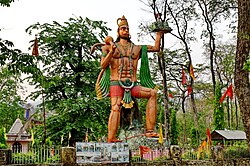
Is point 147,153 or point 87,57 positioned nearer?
point 147,153

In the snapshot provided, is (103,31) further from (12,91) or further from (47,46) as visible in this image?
(12,91)

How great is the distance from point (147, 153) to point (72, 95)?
16.5 ft

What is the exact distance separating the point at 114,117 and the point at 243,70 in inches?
130

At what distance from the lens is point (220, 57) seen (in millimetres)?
22375

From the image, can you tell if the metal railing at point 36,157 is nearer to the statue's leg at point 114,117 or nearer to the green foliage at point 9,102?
the statue's leg at point 114,117

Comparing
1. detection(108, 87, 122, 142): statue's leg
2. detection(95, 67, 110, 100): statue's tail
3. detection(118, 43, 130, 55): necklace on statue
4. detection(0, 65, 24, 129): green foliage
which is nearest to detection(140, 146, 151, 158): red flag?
detection(108, 87, 122, 142): statue's leg

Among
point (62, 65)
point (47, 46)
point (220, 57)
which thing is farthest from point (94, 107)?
point (220, 57)

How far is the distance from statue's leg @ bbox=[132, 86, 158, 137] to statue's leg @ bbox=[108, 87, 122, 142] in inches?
15.8

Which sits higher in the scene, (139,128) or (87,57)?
(87,57)

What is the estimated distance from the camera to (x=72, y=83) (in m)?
12.5

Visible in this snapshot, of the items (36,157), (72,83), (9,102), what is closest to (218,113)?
(72,83)

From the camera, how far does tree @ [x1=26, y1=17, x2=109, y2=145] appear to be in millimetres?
11883

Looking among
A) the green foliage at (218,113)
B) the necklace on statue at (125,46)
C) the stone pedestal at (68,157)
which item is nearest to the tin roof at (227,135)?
the green foliage at (218,113)

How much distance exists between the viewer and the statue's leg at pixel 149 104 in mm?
7793
